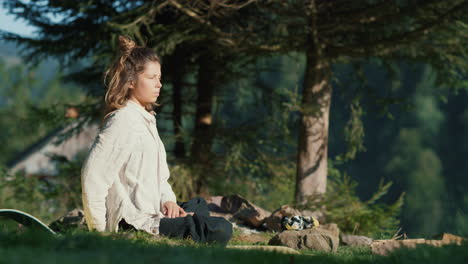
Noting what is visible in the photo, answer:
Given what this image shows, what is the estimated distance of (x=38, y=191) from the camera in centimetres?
1191

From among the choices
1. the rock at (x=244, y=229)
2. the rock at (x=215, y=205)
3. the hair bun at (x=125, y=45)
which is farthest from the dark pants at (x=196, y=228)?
the rock at (x=215, y=205)

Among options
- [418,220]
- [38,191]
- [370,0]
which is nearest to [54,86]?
[418,220]

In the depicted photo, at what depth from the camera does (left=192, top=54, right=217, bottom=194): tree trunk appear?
35.9 feet

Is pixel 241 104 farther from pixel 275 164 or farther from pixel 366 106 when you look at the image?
pixel 366 106

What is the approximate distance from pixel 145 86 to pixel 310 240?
201 centimetres

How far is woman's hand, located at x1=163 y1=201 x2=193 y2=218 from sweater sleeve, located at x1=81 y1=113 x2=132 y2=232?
521 mm

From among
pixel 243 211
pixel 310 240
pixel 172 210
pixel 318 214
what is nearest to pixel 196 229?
pixel 172 210

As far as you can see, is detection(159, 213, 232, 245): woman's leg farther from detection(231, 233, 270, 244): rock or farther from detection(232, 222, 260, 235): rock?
detection(232, 222, 260, 235): rock

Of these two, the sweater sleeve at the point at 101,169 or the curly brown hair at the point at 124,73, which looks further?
the curly brown hair at the point at 124,73

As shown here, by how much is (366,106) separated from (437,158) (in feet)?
157

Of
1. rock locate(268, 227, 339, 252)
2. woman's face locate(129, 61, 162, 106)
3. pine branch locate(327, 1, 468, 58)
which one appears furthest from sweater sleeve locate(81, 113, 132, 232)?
pine branch locate(327, 1, 468, 58)

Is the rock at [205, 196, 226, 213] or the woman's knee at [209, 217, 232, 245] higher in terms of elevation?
the woman's knee at [209, 217, 232, 245]

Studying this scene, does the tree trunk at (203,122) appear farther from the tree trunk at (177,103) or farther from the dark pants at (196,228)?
the dark pants at (196,228)

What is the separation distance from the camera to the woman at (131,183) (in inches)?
173
